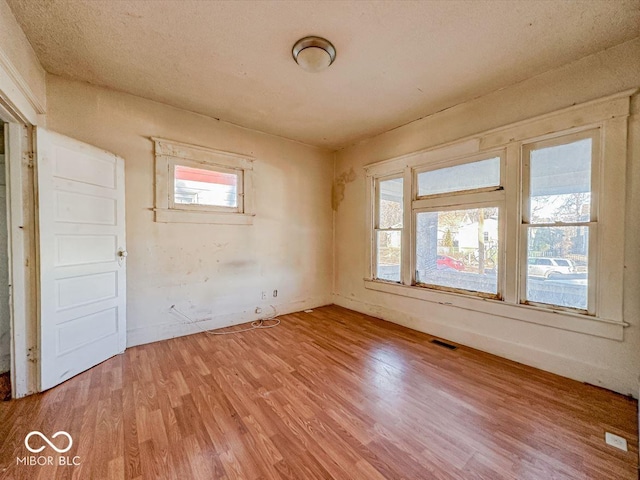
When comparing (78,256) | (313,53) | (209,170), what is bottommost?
(78,256)

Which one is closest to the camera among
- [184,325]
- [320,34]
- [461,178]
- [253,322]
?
[320,34]

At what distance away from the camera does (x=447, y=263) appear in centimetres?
327

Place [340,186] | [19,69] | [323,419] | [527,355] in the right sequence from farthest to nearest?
[340,186] → [527,355] → [19,69] → [323,419]

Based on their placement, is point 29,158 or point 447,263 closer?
point 29,158

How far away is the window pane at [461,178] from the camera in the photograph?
113 inches

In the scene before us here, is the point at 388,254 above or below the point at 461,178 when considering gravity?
below

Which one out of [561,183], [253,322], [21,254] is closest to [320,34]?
[561,183]

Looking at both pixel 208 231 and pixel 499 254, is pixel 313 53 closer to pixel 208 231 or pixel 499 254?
pixel 208 231

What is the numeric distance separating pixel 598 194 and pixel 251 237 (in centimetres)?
378

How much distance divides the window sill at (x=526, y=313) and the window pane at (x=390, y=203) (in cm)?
97

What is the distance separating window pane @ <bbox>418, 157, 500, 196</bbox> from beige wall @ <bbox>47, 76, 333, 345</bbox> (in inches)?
71.0

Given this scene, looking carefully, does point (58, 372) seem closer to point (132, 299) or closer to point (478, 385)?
point (132, 299)

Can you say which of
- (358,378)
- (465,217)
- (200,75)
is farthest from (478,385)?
(200,75)

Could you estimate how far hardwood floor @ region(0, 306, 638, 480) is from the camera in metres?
1.40
